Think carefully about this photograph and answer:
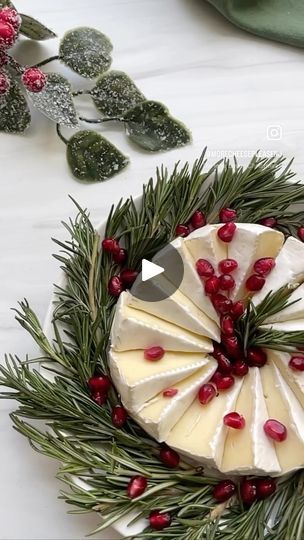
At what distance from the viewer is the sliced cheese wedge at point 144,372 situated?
92 centimetres

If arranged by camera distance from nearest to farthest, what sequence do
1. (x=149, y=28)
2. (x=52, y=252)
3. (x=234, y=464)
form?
(x=234, y=464) → (x=52, y=252) → (x=149, y=28)

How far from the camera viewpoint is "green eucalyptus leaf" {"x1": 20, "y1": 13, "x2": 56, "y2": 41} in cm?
119

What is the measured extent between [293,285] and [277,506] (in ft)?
0.84

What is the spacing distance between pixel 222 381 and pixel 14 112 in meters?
0.51

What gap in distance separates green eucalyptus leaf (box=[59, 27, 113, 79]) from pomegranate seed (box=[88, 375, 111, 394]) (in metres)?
0.48

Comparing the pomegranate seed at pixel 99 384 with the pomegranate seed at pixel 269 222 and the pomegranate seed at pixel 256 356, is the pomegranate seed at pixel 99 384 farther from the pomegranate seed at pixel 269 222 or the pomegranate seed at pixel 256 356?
the pomegranate seed at pixel 269 222

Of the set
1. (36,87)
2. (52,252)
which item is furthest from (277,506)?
(36,87)

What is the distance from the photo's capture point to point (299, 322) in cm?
97

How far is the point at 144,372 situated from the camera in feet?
3.10

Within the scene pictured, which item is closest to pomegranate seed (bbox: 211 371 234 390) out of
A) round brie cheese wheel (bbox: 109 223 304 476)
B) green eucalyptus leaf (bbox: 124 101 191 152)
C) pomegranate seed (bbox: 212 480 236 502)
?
round brie cheese wheel (bbox: 109 223 304 476)

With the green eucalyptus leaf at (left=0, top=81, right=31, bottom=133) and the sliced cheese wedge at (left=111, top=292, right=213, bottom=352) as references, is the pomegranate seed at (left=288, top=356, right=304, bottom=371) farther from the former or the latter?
the green eucalyptus leaf at (left=0, top=81, right=31, bottom=133)

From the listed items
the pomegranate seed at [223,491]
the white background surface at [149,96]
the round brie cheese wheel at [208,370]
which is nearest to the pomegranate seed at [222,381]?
the round brie cheese wheel at [208,370]

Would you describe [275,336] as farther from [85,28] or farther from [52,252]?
[85,28]

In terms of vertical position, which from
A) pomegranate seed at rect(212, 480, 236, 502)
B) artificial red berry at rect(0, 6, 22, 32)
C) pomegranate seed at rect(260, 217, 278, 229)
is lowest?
pomegranate seed at rect(212, 480, 236, 502)
